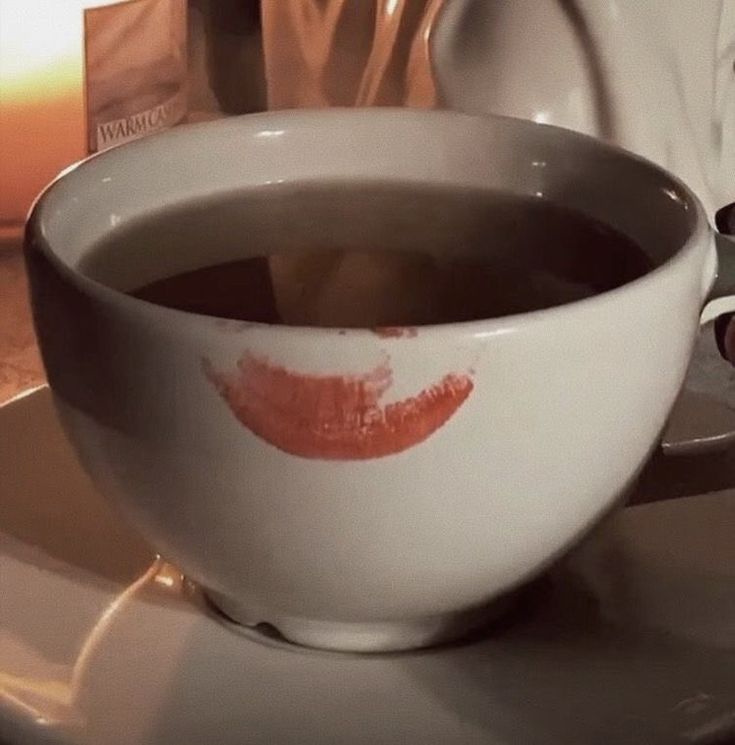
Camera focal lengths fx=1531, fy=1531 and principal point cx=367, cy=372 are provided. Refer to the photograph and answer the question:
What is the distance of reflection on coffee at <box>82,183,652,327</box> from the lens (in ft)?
1.10

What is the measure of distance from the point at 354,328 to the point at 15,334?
309mm

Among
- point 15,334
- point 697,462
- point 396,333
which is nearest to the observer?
point 396,333

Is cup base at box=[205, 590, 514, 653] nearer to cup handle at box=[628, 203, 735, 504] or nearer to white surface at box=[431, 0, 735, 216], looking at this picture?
cup handle at box=[628, 203, 735, 504]

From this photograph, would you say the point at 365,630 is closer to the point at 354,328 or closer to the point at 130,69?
the point at 354,328

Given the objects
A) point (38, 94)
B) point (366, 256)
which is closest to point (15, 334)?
point (38, 94)

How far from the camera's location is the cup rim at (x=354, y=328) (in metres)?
0.27

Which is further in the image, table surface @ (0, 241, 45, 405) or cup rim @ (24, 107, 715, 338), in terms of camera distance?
table surface @ (0, 241, 45, 405)

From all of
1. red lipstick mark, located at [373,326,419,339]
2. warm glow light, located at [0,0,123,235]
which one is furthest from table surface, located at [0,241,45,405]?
red lipstick mark, located at [373,326,419,339]

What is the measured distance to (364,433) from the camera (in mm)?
277

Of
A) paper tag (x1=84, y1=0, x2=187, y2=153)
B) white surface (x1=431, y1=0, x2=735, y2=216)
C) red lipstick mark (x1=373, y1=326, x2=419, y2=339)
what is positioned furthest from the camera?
paper tag (x1=84, y1=0, x2=187, y2=153)

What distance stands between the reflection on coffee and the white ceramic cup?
22mm

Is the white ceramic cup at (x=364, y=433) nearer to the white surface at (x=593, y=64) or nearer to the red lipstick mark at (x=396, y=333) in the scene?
the red lipstick mark at (x=396, y=333)

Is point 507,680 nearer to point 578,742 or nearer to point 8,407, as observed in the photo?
point 578,742

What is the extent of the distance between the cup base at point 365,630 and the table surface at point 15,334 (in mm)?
178
